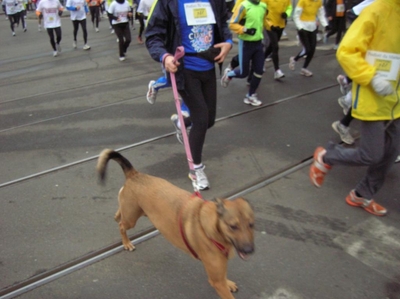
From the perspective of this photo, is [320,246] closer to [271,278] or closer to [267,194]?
[271,278]

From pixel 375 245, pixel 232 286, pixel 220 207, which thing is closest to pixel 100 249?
pixel 232 286

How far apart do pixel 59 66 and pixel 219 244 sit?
9.37 m

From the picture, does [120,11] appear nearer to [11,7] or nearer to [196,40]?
[196,40]

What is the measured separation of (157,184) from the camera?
2898 mm

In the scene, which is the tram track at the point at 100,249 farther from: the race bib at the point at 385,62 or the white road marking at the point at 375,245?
the race bib at the point at 385,62

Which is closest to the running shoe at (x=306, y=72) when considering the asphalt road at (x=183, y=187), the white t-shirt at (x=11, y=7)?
the asphalt road at (x=183, y=187)

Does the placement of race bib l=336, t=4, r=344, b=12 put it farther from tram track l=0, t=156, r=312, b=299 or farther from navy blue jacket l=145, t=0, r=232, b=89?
tram track l=0, t=156, r=312, b=299

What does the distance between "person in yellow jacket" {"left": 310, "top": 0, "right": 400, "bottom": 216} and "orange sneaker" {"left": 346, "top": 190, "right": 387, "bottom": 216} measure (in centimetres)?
32

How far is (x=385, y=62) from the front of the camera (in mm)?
3074

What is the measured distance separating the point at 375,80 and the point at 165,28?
73.8 inches

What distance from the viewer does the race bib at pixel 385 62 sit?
10.0 feet

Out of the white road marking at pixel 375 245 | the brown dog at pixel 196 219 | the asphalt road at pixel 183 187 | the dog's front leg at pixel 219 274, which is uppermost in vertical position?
the brown dog at pixel 196 219

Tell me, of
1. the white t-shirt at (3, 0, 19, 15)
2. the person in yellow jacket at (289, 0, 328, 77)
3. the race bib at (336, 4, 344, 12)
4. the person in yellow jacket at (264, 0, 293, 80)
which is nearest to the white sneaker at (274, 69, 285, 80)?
the person in yellow jacket at (264, 0, 293, 80)

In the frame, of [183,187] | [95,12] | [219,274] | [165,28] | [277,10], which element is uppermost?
[165,28]
